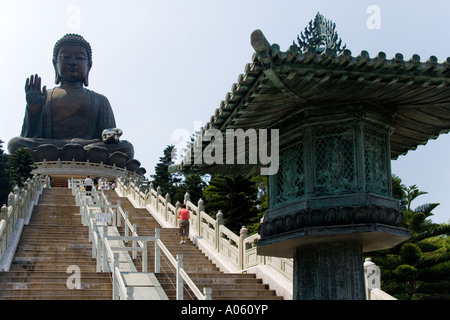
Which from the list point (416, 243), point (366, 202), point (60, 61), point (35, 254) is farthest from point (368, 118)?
point (60, 61)

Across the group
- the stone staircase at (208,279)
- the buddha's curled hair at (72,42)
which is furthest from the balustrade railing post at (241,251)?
the buddha's curled hair at (72,42)

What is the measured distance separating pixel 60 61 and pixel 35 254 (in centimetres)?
2743

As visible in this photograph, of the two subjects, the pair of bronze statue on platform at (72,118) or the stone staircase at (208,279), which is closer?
the stone staircase at (208,279)

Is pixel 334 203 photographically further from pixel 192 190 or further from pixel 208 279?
pixel 192 190

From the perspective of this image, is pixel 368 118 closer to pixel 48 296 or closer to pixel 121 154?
pixel 48 296

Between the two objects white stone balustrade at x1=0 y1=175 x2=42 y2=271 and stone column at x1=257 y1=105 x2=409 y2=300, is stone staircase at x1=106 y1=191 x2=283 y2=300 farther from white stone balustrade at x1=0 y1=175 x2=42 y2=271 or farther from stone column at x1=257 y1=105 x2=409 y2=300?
stone column at x1=257 y1=105 x2=409 y2=300

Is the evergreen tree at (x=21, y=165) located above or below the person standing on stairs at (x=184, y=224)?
above

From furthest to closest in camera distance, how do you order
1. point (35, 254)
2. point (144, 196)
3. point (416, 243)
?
point (144, 196) → point (416, 243) → point (35, 254)

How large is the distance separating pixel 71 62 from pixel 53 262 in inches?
1089

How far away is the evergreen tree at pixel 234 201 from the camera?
2341 centimetres

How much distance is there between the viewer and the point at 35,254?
12469 millimetres

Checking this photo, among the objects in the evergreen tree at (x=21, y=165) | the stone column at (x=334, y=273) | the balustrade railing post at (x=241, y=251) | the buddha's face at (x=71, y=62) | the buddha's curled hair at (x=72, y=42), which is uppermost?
the buddha's curled hair at (x=72, y=42)

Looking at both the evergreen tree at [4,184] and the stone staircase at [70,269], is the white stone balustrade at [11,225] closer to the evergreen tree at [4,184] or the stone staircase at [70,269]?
the stone staircase at [70,269]

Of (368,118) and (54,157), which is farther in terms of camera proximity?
(54,157)
